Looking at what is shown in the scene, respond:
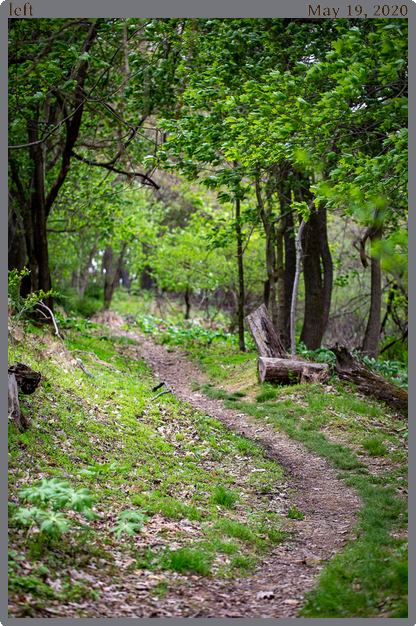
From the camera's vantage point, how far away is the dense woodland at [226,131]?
4.94 m

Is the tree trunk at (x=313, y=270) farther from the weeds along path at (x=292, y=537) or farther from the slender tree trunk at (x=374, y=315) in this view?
the weeds along path at (x=292, y=537)

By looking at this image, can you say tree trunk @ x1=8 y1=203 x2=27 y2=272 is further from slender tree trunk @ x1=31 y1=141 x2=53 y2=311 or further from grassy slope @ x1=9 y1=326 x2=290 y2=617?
grassy slope @ x1=9 y1=326 x2=290 y2=617

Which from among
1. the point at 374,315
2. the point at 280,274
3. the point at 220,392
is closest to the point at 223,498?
the point at 220,392

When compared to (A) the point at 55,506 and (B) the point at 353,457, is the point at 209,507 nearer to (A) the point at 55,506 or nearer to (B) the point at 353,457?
(A) the point at 55,506

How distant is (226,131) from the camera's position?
23.1ft

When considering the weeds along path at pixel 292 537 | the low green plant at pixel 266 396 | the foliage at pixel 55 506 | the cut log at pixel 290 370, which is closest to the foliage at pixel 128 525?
the foliage at pixel 55 506

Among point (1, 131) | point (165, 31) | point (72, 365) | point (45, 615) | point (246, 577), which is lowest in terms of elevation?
point (246, 577)

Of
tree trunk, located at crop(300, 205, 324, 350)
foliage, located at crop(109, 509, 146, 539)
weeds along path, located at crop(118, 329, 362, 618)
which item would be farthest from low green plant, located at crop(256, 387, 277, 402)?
foliage, located at crop(109, 509, 146, 539)

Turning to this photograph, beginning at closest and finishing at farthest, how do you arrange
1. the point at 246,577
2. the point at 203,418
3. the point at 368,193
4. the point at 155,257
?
the point at 246,577
the point at 368,193
the point at 203,418
the point at 155,257

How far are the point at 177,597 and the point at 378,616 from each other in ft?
4.45

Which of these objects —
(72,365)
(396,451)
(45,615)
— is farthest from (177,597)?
(72,365)

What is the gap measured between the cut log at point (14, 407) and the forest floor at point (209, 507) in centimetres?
20

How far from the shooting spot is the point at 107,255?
18.7 m

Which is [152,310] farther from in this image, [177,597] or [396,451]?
[177,597]
